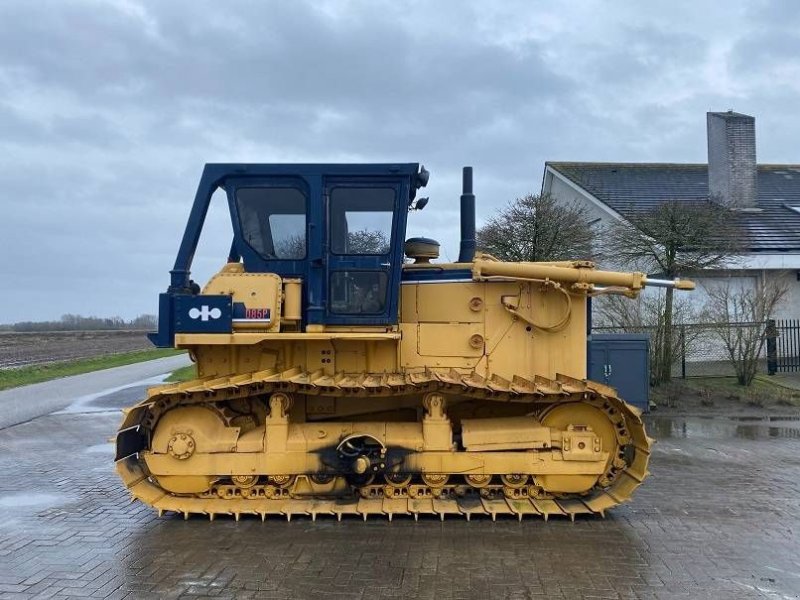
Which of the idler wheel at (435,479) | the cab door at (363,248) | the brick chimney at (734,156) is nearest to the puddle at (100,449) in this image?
the cab door at (363,248)

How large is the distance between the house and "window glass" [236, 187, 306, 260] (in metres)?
12.5

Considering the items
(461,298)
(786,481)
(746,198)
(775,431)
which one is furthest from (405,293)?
(746,198)

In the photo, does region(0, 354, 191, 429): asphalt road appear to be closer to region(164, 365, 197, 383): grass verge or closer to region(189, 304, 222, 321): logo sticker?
region(164, 365, 197, 383): grass verge

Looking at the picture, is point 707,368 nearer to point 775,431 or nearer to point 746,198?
point 775,431

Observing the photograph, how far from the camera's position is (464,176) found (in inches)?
279

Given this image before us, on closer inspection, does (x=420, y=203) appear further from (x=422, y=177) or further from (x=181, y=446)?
(x=181, y=446)

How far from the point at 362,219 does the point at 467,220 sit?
1.31m

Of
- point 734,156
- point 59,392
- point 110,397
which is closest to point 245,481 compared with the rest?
point 110,397

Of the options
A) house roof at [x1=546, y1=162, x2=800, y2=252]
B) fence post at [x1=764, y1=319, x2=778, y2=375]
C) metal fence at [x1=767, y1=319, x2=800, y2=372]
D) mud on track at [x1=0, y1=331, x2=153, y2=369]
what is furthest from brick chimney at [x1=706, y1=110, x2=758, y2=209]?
mud on track at [x1=0, y1=331, x2=153, y2=369]

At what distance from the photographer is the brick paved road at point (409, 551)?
4543mm

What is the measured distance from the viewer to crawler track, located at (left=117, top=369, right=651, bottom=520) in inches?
235

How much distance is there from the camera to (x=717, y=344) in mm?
15086

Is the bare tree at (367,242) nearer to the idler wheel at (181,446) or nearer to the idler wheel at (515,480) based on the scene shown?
the idler wheel at (181,446)

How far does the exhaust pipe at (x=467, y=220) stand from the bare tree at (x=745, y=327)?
9.91 meters
